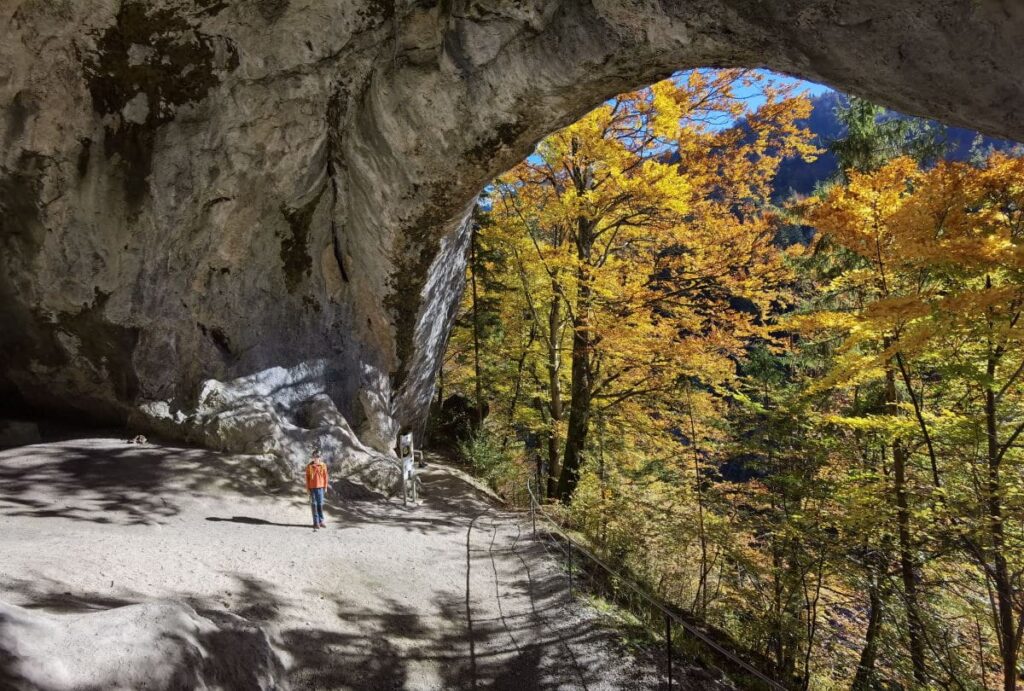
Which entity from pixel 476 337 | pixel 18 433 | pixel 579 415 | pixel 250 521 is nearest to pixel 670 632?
pixel 250 521

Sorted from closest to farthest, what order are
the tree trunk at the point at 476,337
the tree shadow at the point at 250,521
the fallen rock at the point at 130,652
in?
1. the fallen rock at the point at 130,652
2. the tree shadow at the point at 250,521
3. the tree trunk at the point at 476,337

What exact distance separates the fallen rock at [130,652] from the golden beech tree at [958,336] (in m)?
6.28

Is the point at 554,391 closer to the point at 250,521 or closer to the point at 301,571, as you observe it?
the point at 250,521

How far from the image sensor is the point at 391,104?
354 inches

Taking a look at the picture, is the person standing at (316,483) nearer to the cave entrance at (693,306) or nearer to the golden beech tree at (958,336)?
the cave entrance at (693,306)

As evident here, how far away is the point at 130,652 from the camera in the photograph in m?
3.04

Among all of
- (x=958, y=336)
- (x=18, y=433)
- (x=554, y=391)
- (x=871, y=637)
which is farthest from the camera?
(x=554, y=391)

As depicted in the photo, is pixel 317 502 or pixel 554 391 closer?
pixel 317 502

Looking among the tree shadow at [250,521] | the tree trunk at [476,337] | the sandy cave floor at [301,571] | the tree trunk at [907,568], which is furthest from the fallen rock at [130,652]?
the tree trunk at [476,337]

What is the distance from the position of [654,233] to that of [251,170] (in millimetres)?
8255

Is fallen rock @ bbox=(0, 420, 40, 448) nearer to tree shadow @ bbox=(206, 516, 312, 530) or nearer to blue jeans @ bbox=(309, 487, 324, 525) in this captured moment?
tree shadow @ bbox=(206, 516, 312, 530)

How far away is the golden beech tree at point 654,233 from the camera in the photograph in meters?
10.0

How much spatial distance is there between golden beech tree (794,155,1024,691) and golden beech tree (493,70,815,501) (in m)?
3.08

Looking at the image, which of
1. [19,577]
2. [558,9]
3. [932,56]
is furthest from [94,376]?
[932,56]
